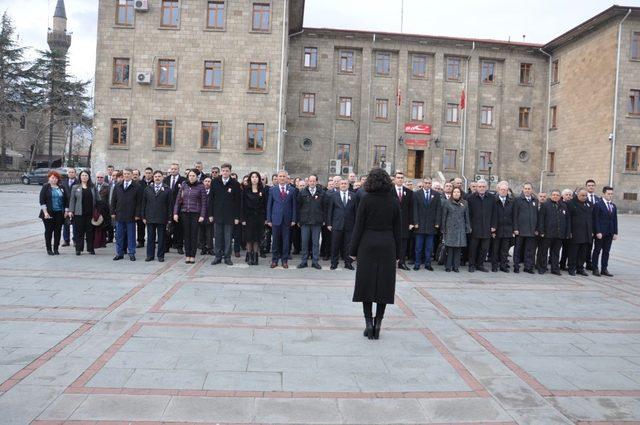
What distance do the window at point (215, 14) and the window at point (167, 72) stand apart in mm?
3134

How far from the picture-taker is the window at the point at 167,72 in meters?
31.1

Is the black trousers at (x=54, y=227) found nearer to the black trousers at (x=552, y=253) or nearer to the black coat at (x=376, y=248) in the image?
the black coat at (x=376, y=248)

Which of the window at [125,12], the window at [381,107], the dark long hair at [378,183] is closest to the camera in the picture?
the dark long hair at [378,183]

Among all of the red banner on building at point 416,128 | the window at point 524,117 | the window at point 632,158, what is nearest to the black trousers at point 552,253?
the window at point 632,158

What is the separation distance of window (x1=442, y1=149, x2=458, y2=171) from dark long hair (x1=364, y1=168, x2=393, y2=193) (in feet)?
118

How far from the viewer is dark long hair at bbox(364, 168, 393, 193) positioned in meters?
6.37

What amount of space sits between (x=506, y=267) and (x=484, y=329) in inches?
230

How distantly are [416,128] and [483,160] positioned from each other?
6.07 metres

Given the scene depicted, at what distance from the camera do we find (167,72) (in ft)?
102

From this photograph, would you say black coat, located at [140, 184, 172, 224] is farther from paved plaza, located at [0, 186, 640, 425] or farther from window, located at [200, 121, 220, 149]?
window, located at [200, 121, 220, 149]

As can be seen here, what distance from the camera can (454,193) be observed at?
12102 millimetres

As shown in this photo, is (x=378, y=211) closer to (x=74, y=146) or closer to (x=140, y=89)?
(x=140, y=89)

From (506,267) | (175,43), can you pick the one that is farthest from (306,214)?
(175,43)

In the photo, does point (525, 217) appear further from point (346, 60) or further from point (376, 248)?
point (346, 60)
